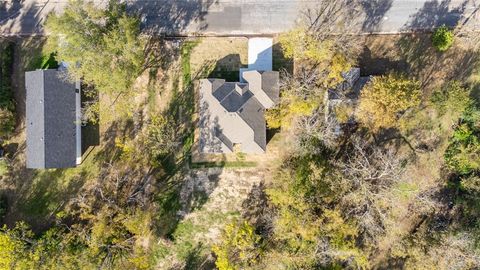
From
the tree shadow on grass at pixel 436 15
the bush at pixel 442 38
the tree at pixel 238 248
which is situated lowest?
the tree at pixel 238 248

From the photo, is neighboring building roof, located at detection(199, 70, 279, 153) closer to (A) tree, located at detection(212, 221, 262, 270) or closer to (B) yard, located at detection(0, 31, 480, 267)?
(B) yard, located at detection(0, 31, 480, 267)

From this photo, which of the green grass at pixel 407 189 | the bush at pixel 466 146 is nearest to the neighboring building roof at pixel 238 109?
the green grass at pixel 407 189

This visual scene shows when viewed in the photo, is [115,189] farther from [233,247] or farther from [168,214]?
[233,247]

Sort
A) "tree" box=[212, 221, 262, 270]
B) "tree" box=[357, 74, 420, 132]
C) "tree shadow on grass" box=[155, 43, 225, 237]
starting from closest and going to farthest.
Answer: "tree" box=[357, 74, 420, 132] → "tree" box=[212, 221, 262, 270] → "tree shadow on grass" box=[155, 43, 225, 237]

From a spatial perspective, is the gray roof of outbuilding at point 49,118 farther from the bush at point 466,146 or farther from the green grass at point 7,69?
the bush at point 466,146

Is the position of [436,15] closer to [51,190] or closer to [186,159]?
[186,159]

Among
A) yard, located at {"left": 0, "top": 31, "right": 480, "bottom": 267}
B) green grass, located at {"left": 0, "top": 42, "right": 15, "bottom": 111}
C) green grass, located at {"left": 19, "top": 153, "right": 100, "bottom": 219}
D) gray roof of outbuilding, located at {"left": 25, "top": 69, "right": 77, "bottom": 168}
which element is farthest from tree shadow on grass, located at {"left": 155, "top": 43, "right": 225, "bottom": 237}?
green grass, located at {"left": 0, "top": 42, "right": 15, "bottom": 111}
